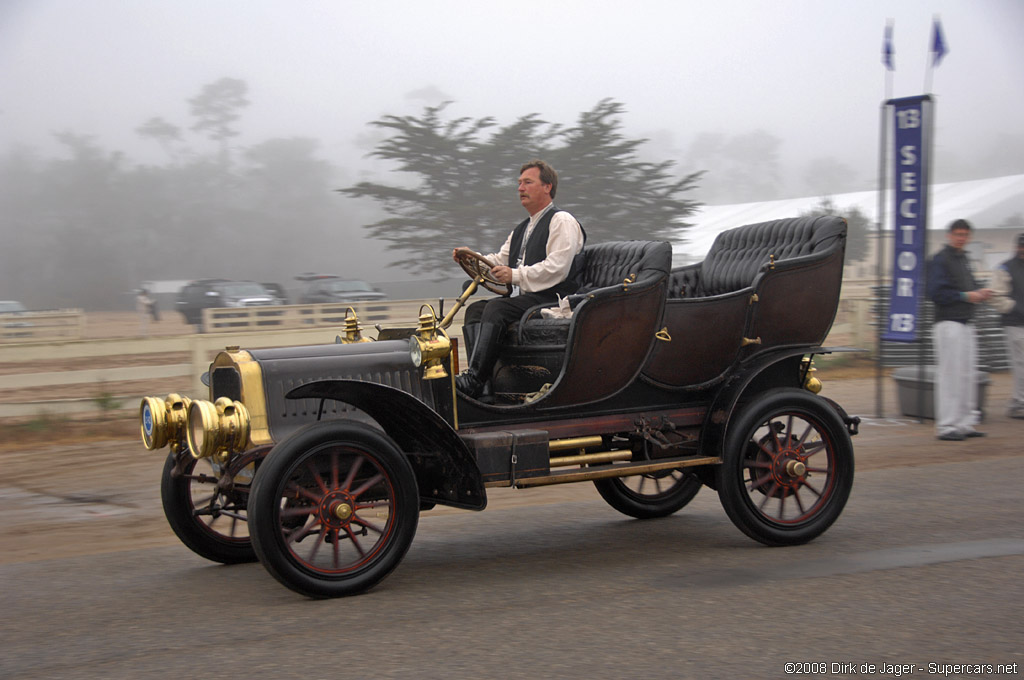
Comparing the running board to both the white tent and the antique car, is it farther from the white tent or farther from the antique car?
the white tent

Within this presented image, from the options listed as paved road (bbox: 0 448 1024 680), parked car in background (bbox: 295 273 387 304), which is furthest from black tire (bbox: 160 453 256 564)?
parked car in background (bbox: 295 273 387 304)

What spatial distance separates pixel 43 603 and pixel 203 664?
1.27 metres

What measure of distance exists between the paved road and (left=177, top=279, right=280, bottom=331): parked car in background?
19.1 meters

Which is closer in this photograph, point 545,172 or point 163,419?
point 163,419

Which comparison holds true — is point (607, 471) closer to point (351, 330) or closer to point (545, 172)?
point (351, 330)

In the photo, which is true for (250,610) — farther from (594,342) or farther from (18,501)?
(18,501)

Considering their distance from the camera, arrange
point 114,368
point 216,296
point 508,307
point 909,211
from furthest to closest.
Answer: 1. point 216,296
2. point 114,368
3. point 909,211
4. point 508,307

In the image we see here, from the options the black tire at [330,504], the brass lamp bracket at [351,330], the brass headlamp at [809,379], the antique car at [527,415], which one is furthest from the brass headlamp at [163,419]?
the brass headlamp at [809,379]

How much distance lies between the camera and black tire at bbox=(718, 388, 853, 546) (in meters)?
4.95

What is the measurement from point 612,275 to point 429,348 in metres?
1.36

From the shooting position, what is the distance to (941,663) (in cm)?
330

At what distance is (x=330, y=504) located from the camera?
13.7 ft

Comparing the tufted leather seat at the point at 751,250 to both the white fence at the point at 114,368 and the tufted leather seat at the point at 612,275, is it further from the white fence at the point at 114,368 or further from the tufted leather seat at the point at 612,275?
the white fence at the point at 114,368

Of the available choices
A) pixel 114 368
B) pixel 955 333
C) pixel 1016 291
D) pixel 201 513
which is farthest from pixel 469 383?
pixel 114 368
